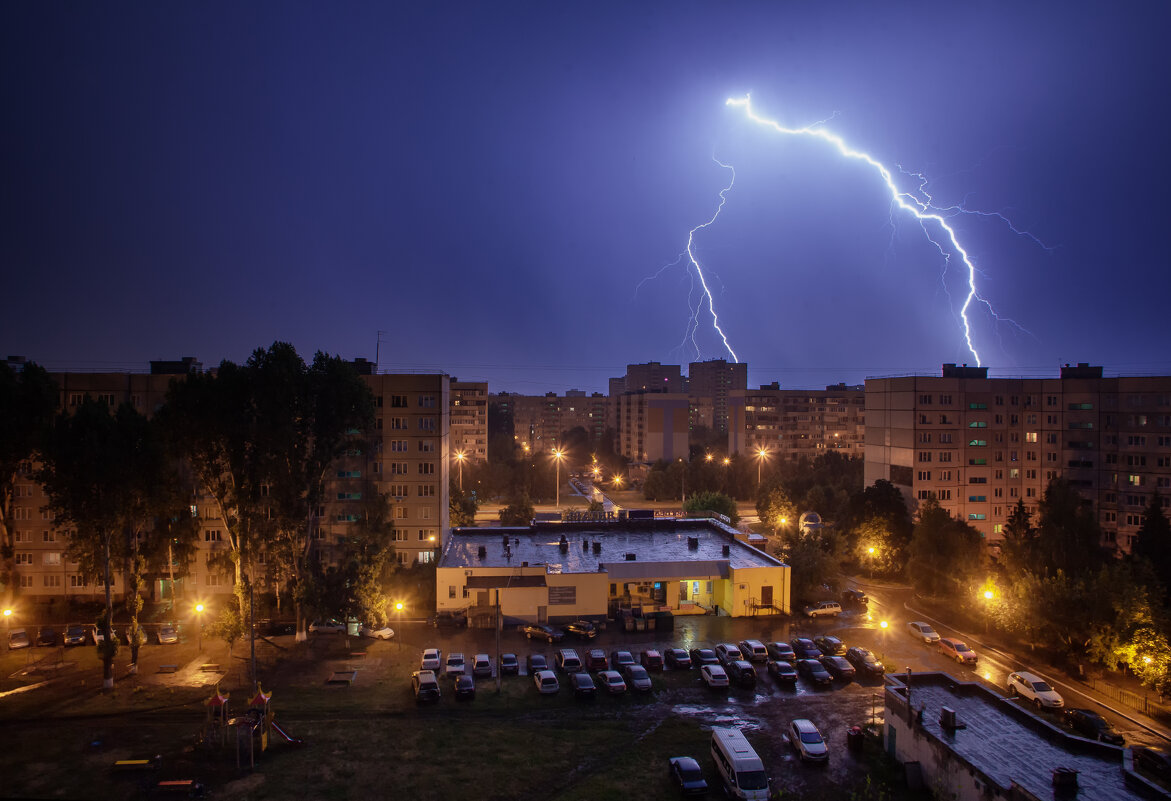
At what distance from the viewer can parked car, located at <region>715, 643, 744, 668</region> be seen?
955 inches

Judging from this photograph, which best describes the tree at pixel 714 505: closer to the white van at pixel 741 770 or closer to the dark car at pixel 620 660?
the dark car at pixel 620 660

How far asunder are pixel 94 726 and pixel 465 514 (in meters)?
28.1

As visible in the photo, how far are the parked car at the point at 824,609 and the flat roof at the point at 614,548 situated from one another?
250cm

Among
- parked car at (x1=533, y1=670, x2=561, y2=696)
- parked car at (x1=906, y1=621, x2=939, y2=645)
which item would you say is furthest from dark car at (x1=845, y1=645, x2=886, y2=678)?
parked car at (x1=533, y1=670, x2=561, y2=696)

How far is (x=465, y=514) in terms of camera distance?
46.7 metres

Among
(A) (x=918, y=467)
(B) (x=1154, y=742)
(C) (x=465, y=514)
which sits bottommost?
(B) (x=1154, y=742)

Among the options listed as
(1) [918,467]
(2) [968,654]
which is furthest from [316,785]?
(1) [918,467]

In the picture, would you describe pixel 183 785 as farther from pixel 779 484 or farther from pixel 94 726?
pixel 779 484

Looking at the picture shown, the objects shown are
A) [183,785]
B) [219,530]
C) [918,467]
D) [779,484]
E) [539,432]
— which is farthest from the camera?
[539,432]

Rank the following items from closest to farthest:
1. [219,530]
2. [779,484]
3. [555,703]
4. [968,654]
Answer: [555,703]
[968,654]
[219,530]
[779,484]

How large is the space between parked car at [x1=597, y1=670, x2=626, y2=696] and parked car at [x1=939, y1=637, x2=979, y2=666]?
1292cm

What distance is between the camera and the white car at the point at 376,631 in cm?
2762

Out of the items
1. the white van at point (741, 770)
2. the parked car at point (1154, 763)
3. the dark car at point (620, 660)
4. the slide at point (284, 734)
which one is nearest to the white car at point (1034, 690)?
the parked car at point (1154, 763)

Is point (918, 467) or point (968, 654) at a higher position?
point (918, 467)
